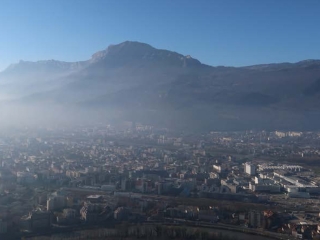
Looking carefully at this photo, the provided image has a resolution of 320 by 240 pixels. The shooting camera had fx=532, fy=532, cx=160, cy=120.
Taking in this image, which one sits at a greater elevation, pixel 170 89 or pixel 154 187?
pixel 170 89

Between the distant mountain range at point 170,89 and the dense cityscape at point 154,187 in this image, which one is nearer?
the dense cityscape at point 154,187

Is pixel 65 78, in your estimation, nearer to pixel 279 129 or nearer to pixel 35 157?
pixel 279 129

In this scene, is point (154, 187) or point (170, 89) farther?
point (170, 89)

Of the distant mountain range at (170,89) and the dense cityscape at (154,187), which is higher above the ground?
the distant mountain range at (170,89)

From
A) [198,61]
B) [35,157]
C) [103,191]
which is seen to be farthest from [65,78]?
[103,191]
